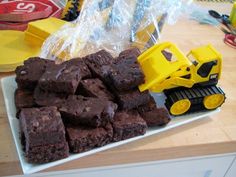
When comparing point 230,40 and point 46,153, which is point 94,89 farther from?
point 230,40

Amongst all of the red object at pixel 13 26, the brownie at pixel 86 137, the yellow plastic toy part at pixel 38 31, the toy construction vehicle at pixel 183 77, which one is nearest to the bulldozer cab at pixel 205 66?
the toy construction vehicle at pixel 183 77

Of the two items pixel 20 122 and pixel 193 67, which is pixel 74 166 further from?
pixel 193 67

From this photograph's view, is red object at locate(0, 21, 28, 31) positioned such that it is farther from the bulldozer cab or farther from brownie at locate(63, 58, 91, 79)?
the bulldozer cab

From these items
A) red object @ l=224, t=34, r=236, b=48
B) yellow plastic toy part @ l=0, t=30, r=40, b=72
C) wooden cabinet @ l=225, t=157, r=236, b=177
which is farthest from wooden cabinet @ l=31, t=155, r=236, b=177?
red object @ l=224, t=34, r=236, b=48

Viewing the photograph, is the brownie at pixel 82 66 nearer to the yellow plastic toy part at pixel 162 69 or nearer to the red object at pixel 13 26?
the yellow plastic toy part at pixel 162 69

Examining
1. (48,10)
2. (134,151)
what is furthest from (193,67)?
(48,10)

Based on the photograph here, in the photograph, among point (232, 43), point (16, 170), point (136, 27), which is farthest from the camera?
point (232, 43)
